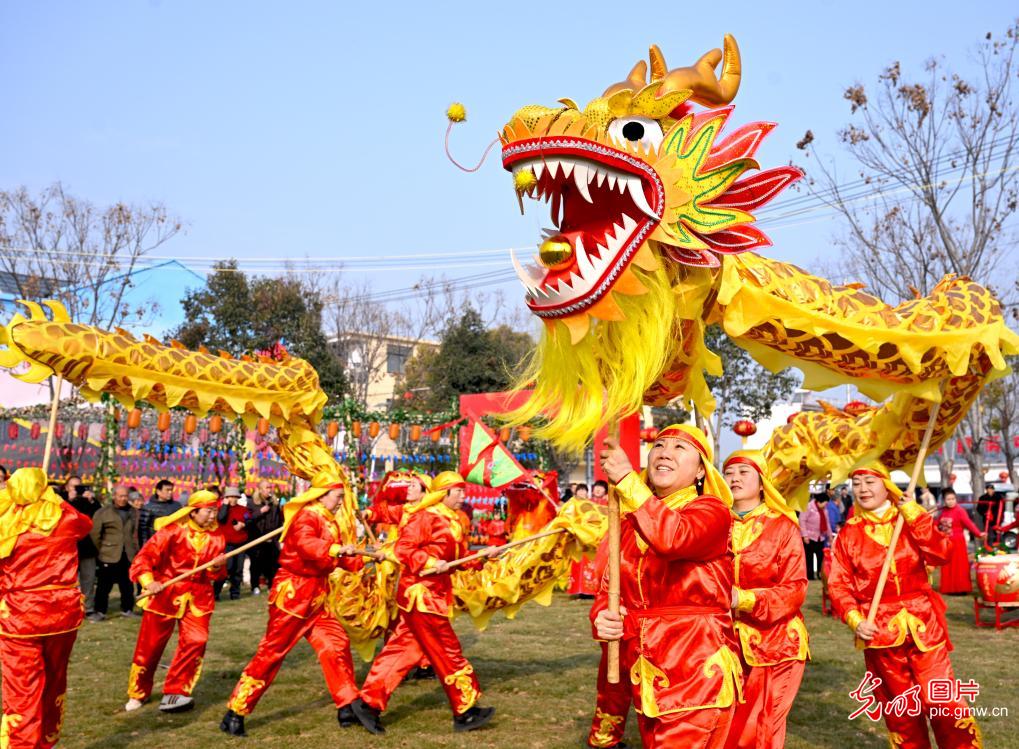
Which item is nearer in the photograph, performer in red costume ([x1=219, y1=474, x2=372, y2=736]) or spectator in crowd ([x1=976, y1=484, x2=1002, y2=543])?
performer in red costume ([x1=219, y1=474, x2=372, y2=736])

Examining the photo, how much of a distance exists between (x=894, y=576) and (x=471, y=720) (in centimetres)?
297

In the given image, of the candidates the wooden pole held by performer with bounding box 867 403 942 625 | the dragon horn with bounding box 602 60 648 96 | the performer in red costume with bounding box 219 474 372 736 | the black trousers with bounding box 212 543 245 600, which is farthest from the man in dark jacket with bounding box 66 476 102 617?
the dragon horn with bounding box 602 60 648 96

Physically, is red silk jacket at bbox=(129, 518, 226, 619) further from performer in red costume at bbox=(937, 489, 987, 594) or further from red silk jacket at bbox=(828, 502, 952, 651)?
performer in red costume at bbox=(937, 489, 987, 594)

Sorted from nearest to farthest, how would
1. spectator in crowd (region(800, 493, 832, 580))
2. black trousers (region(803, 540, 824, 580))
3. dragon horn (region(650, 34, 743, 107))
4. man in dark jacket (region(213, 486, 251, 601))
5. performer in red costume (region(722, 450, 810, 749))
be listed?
dragon horn (region(650, 34, 743, 107)) → performer in red costume (region(722, 450, 810, 749)) → man in dark jacket (region(213, 486, 251, 601)) → spectator in crowd (region(800, 493, 832, 580)) → black trousers (region(803, 540, 824, 580))

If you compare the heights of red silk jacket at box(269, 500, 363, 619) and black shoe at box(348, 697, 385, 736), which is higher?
red silk jacket at box(269, 500, 363, 619)

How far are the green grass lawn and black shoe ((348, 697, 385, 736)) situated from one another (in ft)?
0.24

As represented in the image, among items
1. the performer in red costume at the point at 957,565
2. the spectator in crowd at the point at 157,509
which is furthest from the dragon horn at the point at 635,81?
the performer in red costume at the point at 957,565

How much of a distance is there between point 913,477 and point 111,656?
7369mm

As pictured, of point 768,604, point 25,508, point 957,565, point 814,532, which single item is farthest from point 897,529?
point 957,565

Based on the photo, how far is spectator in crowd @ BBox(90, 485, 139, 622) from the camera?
1098 cm

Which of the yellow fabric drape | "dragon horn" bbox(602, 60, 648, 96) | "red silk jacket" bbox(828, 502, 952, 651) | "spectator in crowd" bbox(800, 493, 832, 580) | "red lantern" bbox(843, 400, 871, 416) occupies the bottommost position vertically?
"spectator in crowd" bbox(800, 493, 832, 580)

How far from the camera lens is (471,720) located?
652cm

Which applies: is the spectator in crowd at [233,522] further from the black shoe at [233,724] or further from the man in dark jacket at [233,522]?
the black shoe at [233,724]

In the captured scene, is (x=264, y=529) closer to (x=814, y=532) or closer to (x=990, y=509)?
(x=814, y=532)
